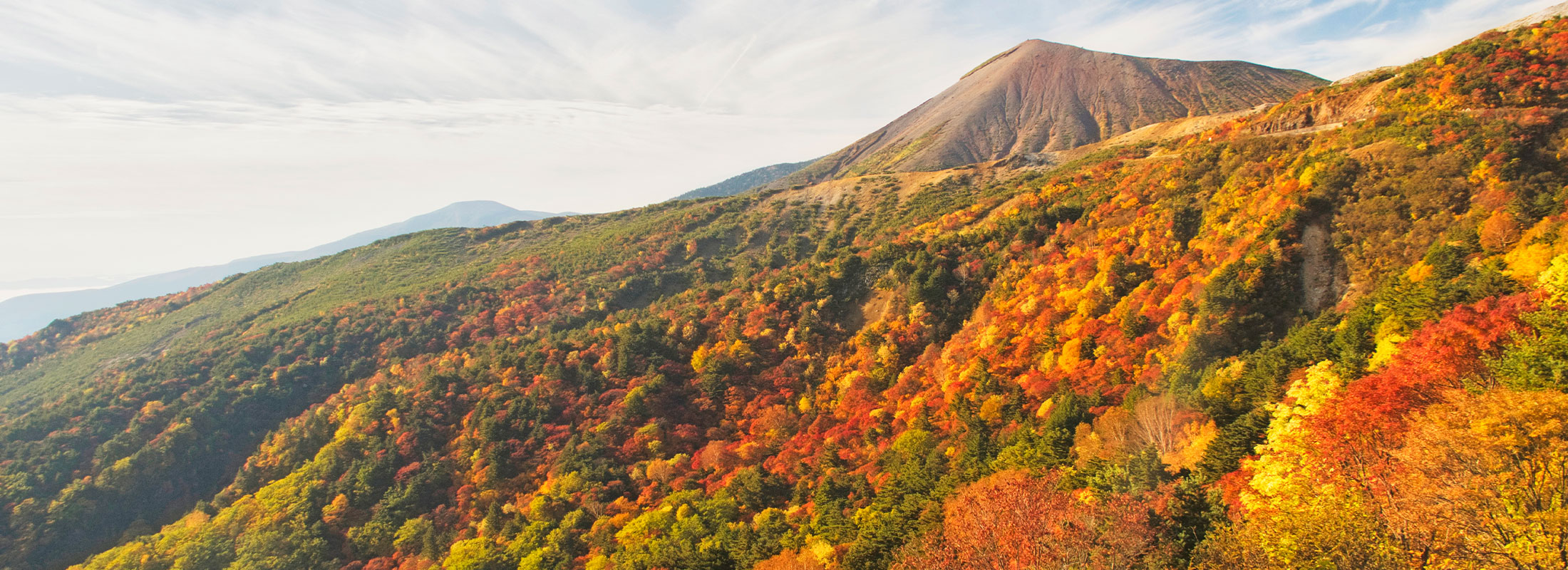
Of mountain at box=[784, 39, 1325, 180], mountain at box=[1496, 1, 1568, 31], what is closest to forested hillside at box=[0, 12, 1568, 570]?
mountain at box=[1496, 1, 1568, 31]

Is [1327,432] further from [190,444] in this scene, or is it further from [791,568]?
[190,444]

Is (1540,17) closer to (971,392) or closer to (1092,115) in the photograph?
(971,392)

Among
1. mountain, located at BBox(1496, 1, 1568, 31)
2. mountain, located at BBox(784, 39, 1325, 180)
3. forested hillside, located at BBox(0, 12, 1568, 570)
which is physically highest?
mountain, located at BBox(784, 39, 1325, 180)

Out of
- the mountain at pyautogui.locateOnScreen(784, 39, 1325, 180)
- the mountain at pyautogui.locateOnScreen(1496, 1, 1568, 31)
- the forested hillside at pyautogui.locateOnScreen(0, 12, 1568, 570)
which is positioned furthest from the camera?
the mountain at pyautogui.locateOnScreen(784, 39, 1325, 180)

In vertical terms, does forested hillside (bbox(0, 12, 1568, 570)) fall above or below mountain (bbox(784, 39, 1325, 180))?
below

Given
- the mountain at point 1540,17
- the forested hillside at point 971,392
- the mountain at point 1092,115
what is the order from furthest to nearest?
the mountain at point 1092,115 < the mountain at point 1540,17 < the forested hillside at point 971,392

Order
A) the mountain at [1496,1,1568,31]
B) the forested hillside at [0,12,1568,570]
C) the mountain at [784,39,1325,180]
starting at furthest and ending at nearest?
the mountain at [784,39,1325,180] < the mountain at [1496,1,1568,31] < the forested hillside at [0,12,1568,570]

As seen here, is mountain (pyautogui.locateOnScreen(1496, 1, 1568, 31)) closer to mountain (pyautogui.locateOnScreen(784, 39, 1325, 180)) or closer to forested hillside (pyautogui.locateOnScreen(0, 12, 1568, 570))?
forested hillside (pyautogui.locateOnScreen(0, 12, 1568, 570))

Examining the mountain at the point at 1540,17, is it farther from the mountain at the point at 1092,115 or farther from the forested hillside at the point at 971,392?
the mountain at the point at 1092,115

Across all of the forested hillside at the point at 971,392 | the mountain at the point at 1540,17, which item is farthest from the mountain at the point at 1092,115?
the mountain at the point at 1540,17

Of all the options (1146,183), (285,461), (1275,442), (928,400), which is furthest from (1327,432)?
(285,461)
